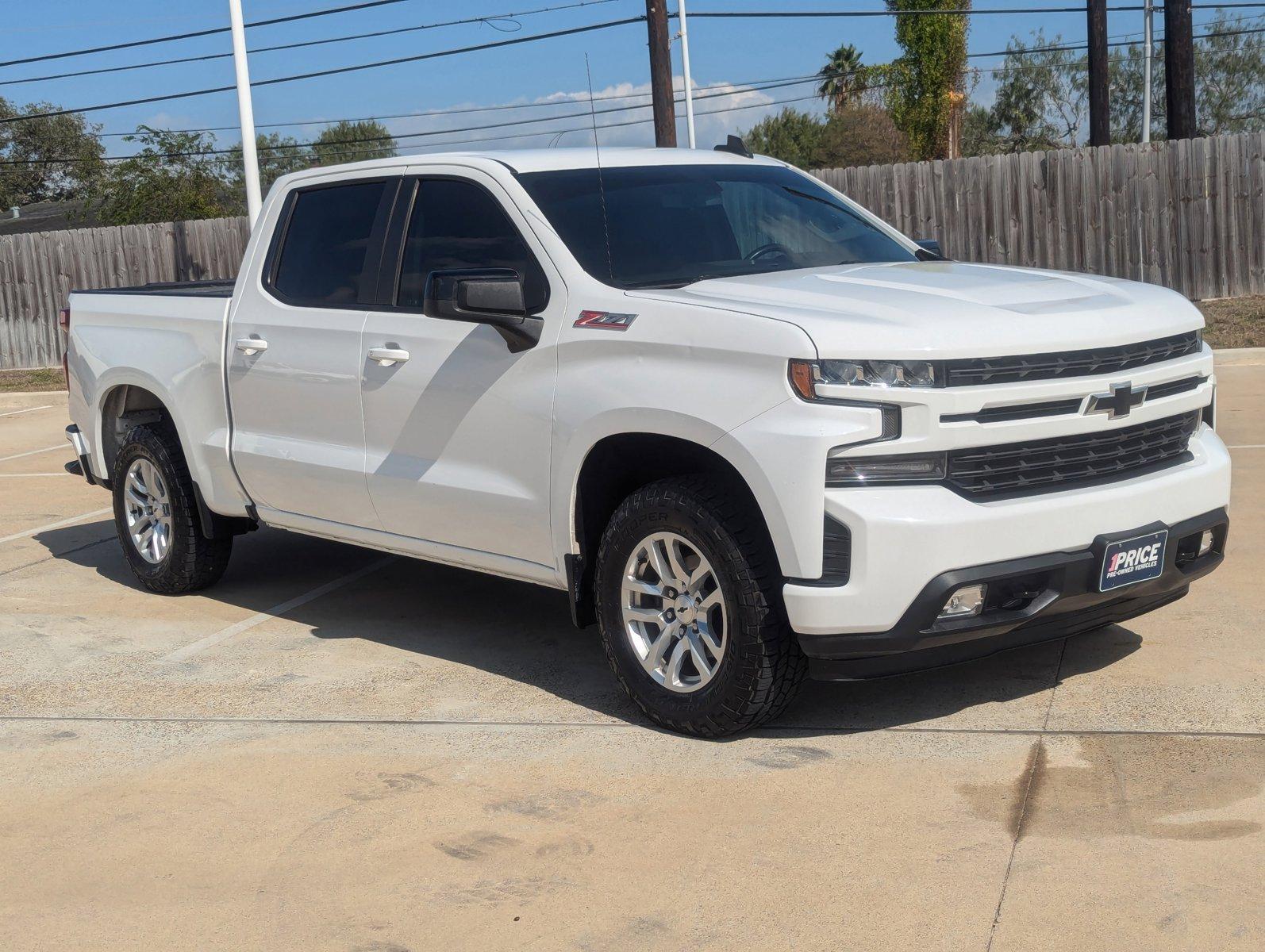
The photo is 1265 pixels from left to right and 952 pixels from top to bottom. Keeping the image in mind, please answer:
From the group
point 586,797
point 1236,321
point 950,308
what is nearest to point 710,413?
point 950,308

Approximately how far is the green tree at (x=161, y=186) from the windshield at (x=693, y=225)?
2674 centimetres

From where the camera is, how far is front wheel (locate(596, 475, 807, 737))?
475cm

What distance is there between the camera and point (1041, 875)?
12.6 feet

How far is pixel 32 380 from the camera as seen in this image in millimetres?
21516

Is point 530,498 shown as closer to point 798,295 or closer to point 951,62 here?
point 798,295

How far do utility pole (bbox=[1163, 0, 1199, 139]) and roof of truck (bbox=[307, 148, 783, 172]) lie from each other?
15211 mm

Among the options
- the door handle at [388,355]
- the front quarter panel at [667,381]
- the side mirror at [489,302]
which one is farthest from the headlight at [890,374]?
the door handle at [388,355]

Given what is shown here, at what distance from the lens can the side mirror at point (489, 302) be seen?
5.23 meters

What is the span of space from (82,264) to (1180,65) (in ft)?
53.6

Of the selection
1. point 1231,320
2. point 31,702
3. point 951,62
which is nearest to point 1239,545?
point 31,702

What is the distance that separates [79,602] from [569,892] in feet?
15.1

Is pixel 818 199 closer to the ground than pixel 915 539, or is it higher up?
higher up

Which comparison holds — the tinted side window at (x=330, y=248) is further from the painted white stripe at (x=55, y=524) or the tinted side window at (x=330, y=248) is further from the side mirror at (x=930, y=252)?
the painted white stripe at (x=55, y=524)

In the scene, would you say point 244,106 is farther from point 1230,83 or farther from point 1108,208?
point 1230,83
